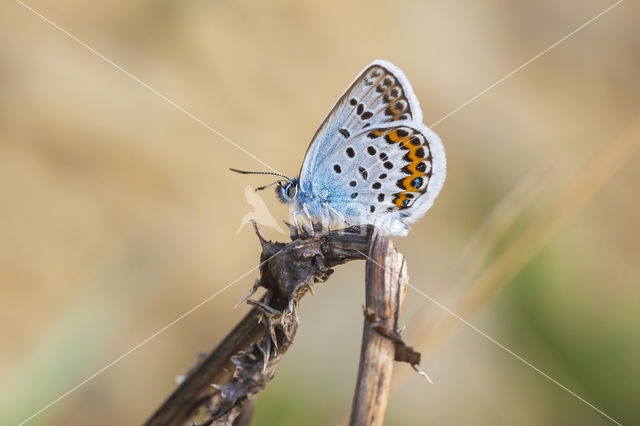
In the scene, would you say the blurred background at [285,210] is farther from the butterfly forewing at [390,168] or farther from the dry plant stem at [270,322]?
the dry plant stem at [270,322]

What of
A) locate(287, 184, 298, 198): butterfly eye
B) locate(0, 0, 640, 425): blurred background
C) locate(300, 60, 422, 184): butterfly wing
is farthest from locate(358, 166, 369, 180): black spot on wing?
locate(0, 0, 640, 425): blurred background

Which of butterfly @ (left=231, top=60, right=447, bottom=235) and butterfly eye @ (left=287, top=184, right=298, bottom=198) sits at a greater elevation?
butterfly @ (left=231, top=60, right=447, bottom=235)

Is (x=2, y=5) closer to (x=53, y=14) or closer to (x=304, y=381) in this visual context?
→ (x=53, y=14)

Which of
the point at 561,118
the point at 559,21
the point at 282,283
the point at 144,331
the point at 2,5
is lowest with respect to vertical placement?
the point at 144,331

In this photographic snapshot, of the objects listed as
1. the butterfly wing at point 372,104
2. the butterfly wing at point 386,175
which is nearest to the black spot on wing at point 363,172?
the butterfly wing at point 386,175

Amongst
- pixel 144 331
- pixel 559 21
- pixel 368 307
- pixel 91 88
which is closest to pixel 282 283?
pixel 368 307

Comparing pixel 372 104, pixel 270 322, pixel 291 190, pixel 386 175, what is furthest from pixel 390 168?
pixel 270 322

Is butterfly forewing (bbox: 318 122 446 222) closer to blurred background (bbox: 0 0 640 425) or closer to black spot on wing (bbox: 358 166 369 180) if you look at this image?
black spot on wing (bbox: 358 166 369 180)

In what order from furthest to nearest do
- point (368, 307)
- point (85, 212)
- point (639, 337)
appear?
point (85, 212) → point (639, 337) → point (368, 307)
